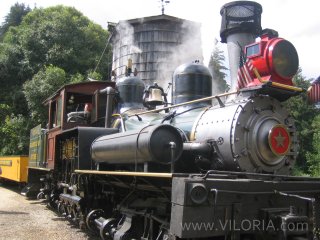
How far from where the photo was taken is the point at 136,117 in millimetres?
6504

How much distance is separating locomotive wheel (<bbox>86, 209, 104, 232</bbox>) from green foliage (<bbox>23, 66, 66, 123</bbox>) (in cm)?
1708

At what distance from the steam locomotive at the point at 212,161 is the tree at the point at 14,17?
43.6m

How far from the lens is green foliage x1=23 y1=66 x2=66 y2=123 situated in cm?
A: 2280

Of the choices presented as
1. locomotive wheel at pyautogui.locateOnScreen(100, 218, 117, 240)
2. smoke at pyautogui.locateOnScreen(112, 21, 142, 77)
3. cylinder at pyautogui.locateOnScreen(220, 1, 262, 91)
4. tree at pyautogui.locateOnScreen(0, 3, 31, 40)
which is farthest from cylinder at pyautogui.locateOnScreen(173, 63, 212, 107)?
tree at pyautogui.locateOnScreen(0, 3, 31, 40)

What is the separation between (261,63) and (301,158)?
65.6 feet

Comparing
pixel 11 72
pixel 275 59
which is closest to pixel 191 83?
pixel 275 59

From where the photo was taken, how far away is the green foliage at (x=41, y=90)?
22.8 m

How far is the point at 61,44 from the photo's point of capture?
28516 mm

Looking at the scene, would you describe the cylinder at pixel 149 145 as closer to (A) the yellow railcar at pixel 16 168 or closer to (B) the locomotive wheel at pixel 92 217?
(B) the locomotive wheel at pixel 92 217

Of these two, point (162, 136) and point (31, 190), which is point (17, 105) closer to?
point (31, 190)

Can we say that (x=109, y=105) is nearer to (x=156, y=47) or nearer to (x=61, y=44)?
(x=156, y=47)

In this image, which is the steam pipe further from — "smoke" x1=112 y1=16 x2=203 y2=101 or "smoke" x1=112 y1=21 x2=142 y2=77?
"smoke" x1=112 y1=21 x2=142 y2=77

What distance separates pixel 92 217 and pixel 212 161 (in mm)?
2581

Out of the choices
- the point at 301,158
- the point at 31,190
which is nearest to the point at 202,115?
the point at 31,190
